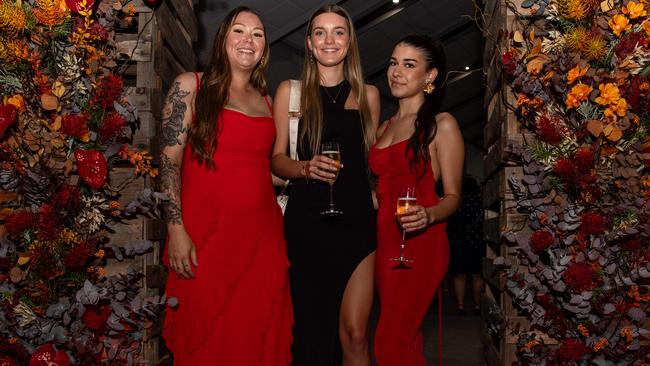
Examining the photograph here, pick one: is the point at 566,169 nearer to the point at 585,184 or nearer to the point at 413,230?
the point at 585,184

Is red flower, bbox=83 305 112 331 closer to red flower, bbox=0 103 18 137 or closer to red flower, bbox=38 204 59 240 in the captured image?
red flower, bbox=38 204 59 240

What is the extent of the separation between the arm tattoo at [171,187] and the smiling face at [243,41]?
0.52 m

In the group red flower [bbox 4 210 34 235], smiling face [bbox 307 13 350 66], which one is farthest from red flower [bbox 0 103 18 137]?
smiling face [bbox 307 13 350 66]

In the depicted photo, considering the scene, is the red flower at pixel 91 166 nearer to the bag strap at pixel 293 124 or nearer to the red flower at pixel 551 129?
the bag strap at pixel 293 124

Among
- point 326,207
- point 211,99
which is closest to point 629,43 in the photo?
point 326,207

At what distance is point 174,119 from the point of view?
2994mm

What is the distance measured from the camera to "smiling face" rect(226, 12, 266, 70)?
315cm

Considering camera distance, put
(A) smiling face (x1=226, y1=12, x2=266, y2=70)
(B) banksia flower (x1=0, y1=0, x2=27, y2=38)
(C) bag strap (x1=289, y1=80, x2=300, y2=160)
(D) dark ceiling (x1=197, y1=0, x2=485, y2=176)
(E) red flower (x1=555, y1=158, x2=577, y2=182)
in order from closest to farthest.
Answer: (B) banksia flower (x1=0, y1=0, x2=27, y2=38)
(E) red flower (x1=555, y1=158, x2=577, y2=182)
(A) smiling face (x1=226, y1=12, x2=266, y2=70)
(C) bag strap (x1=289, y1=80, x2=300, y2=160)
(D) dark ceiling (x1=197, y1=0, x2=485, y2=176)

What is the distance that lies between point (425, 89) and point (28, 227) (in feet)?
5.97

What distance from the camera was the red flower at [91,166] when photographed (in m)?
2.71

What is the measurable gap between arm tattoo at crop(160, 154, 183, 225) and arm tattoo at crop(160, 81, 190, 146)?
72mm

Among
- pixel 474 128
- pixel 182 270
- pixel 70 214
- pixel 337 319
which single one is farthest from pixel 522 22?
pixel 474 128

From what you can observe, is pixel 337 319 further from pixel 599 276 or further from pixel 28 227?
pixel 28 227

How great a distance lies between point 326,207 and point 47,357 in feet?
4.13
